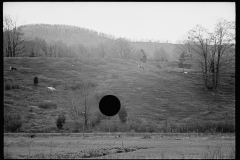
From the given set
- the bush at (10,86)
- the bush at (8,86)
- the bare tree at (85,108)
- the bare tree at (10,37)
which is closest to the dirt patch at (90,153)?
the bare tree at (85,108)

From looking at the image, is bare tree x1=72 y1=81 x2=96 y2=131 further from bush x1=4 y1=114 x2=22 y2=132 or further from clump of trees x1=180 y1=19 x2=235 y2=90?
clump of trees x1=180 y1=19 x2=235 y2=90

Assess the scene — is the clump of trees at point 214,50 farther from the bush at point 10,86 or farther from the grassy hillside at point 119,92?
the bush at point 10,86

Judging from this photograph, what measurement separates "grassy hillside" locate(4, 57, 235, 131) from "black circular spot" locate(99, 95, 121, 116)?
6.75 feet

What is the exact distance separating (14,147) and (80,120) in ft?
56.4

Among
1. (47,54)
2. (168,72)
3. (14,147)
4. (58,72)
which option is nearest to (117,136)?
(14,147)

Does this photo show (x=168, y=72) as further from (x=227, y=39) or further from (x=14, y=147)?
(x=14, y=147)

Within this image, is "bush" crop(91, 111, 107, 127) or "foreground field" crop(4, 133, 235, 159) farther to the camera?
"bush" crop(91, 111, 107, 127)

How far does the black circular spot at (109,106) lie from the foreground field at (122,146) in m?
8.80

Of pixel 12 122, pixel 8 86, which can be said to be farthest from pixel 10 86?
pixel 12 122

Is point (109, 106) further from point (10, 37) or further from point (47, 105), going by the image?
point (10, 37)

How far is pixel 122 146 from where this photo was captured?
19094mm

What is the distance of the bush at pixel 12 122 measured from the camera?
28375 millimetres

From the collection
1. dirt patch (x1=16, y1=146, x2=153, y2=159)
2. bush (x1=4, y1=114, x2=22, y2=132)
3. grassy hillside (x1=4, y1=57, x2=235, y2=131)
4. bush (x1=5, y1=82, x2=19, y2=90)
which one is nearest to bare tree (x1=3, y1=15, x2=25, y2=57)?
grassy hillside (x1=4, y1=57, x2=235, y2=131)

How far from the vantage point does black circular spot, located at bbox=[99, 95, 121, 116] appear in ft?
108
